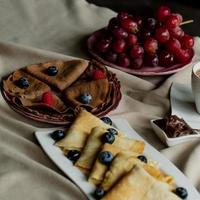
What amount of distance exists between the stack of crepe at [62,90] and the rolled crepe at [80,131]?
0.14 ft

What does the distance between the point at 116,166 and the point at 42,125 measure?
0.72 feet

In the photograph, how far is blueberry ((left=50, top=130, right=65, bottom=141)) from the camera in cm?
92

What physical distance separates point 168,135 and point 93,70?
264 millimetres

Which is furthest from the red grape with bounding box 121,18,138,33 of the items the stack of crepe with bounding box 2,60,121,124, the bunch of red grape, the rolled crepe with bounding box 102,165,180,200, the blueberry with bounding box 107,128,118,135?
the rolled crepe with bounding box 102,165,180,200

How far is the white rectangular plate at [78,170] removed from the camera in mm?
824

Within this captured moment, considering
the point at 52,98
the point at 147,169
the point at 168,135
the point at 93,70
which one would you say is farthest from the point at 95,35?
the point at 147,169

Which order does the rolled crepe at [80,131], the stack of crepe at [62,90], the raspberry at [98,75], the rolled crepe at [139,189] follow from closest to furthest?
the rolled crepe at [139,189], the rolled crepe at [80,131], the stack of crepe at [62,90], the raspberry at [98,75]

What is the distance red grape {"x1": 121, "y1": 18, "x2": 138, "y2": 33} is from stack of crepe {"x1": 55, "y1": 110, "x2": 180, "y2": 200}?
0.92 ft

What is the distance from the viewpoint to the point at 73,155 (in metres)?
0.88

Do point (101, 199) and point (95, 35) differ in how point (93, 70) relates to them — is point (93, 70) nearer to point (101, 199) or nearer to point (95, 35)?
point (95, 35)

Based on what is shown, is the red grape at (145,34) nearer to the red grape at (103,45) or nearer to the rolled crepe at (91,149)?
the red grape at (103,45)

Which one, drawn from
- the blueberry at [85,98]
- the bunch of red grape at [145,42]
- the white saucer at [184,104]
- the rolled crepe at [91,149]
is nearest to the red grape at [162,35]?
the bunch of red grape at [145,42]

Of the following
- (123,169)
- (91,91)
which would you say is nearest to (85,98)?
(91,91)

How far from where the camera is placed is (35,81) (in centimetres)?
108
